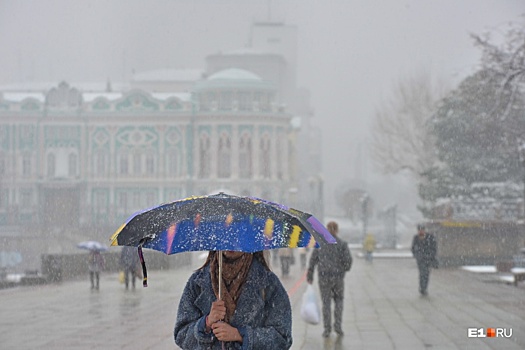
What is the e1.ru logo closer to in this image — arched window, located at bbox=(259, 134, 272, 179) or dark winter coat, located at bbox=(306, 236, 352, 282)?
dark winter coat, located at bbox=(306, 236, 352, 282)

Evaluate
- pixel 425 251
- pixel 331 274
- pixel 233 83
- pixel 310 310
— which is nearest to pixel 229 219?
pixel 310 310

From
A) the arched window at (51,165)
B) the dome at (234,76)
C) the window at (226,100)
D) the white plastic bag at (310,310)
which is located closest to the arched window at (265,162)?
the window at (226,100)

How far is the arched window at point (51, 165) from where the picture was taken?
3177 inches

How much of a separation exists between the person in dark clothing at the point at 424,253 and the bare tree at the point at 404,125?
38.5 meters

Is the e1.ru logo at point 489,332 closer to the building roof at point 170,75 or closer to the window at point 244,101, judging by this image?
the window at point 244,101

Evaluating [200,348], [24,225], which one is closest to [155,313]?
[200,348]

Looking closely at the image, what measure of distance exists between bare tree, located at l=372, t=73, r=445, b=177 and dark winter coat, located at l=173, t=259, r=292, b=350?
52803 mm

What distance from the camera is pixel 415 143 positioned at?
57.6 metres

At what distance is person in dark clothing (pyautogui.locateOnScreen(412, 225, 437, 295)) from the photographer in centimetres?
1805

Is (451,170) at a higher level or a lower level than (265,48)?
lower

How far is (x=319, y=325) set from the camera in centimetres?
1358

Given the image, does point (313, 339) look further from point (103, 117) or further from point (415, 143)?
point (103, 117)

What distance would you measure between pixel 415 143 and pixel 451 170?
22.6m

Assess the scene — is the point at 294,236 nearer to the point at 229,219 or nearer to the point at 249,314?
the point at 229,219
